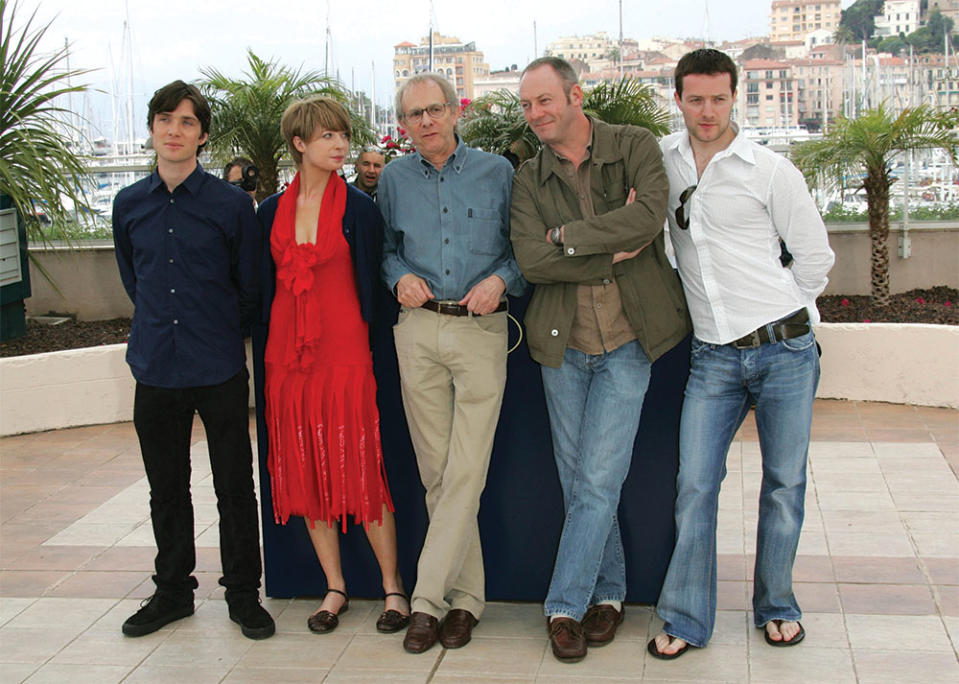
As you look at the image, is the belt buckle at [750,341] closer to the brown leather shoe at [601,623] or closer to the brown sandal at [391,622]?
the brown leather shoe at [601,623]

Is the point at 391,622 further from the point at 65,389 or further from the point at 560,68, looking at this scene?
the point at 65,389

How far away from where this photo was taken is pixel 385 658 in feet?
11.5

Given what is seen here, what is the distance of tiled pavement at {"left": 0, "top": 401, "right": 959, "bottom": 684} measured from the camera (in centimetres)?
339

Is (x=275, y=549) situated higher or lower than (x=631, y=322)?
lower

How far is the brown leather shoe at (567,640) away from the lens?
3416mm

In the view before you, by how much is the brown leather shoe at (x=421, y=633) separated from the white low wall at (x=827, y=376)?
399 cm

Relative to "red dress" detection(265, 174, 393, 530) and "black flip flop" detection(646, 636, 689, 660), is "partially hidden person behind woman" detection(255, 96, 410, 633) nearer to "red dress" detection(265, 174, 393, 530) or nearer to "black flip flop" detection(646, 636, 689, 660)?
"red dress" detection(265, 174, 393, 530)

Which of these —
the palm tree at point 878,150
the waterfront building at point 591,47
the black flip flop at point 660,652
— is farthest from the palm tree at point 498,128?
the waterfront building at point 591,47

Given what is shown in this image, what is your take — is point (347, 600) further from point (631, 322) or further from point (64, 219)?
point (64, 219)

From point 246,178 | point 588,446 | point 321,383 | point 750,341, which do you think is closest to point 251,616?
point 321,383

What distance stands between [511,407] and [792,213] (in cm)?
115

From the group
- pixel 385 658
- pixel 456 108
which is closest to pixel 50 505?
pixel 385 658

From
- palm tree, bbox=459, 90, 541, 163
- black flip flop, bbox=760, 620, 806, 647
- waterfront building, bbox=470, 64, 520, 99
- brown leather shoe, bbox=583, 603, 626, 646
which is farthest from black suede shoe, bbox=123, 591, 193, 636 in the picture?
waterfront building, bbox=470, 64, 520, 99

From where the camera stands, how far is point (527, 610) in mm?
3842
